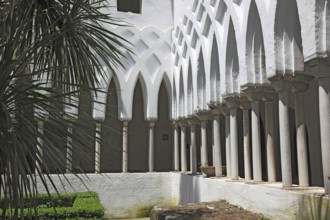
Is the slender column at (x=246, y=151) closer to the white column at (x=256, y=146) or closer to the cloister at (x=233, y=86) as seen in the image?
the cloister at (x=233, y=86)

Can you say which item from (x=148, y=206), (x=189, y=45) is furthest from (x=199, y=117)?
(x=148, y=206)

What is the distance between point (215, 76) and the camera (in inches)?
473

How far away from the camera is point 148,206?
15.5 metres

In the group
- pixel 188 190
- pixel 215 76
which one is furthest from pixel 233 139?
pixel 188 190

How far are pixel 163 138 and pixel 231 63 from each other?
9.08m

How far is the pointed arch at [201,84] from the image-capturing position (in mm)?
13169

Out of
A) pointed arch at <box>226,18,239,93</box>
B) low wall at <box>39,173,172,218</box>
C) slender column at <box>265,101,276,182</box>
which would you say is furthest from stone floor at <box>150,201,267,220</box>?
low wall at <box>39,173,172,218</box>

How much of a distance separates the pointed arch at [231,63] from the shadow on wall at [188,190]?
3818 mm

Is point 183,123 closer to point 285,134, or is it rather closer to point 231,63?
point 231,63

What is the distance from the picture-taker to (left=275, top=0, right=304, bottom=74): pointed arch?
22.6 ft

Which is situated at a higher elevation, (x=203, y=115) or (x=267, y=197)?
(x=203, y=115)

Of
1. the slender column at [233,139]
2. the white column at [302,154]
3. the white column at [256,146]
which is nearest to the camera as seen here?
the white column at [302,154]

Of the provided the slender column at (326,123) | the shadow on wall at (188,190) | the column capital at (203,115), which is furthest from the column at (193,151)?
the slender column at (326,123)

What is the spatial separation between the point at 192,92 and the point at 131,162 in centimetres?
586
